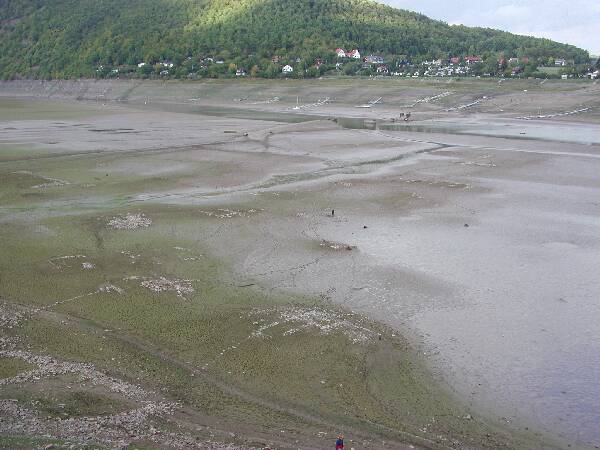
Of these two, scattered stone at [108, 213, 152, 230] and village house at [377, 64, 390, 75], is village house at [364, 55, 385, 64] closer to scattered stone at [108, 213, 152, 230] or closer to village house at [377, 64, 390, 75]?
village house at [377, 64, 390, 75]

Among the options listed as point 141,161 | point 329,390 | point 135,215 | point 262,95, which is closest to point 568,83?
point 262,95

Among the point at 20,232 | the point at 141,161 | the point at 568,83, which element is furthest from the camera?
the point at 568,83

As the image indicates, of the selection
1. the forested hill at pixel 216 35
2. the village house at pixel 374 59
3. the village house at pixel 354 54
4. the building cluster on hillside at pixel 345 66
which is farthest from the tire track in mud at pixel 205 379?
the village house at pixel 354 54

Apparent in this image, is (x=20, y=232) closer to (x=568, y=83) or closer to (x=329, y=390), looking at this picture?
(x=329, y=390)

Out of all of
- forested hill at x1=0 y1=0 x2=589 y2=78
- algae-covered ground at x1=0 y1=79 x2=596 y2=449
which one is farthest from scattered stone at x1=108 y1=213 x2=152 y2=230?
forested hill at x1=0 y1=0 x2=589 y2=78

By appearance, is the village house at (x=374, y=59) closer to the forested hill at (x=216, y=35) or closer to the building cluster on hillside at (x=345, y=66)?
the building cluster on hillside at (x=345, y=66)

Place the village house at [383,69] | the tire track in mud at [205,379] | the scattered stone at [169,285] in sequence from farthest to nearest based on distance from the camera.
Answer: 1. the village house at [383,69]
2. the scattered stone at [169,285]
3. the tire track in mud at [205,379]

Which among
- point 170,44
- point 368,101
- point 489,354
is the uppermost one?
point 170,44
